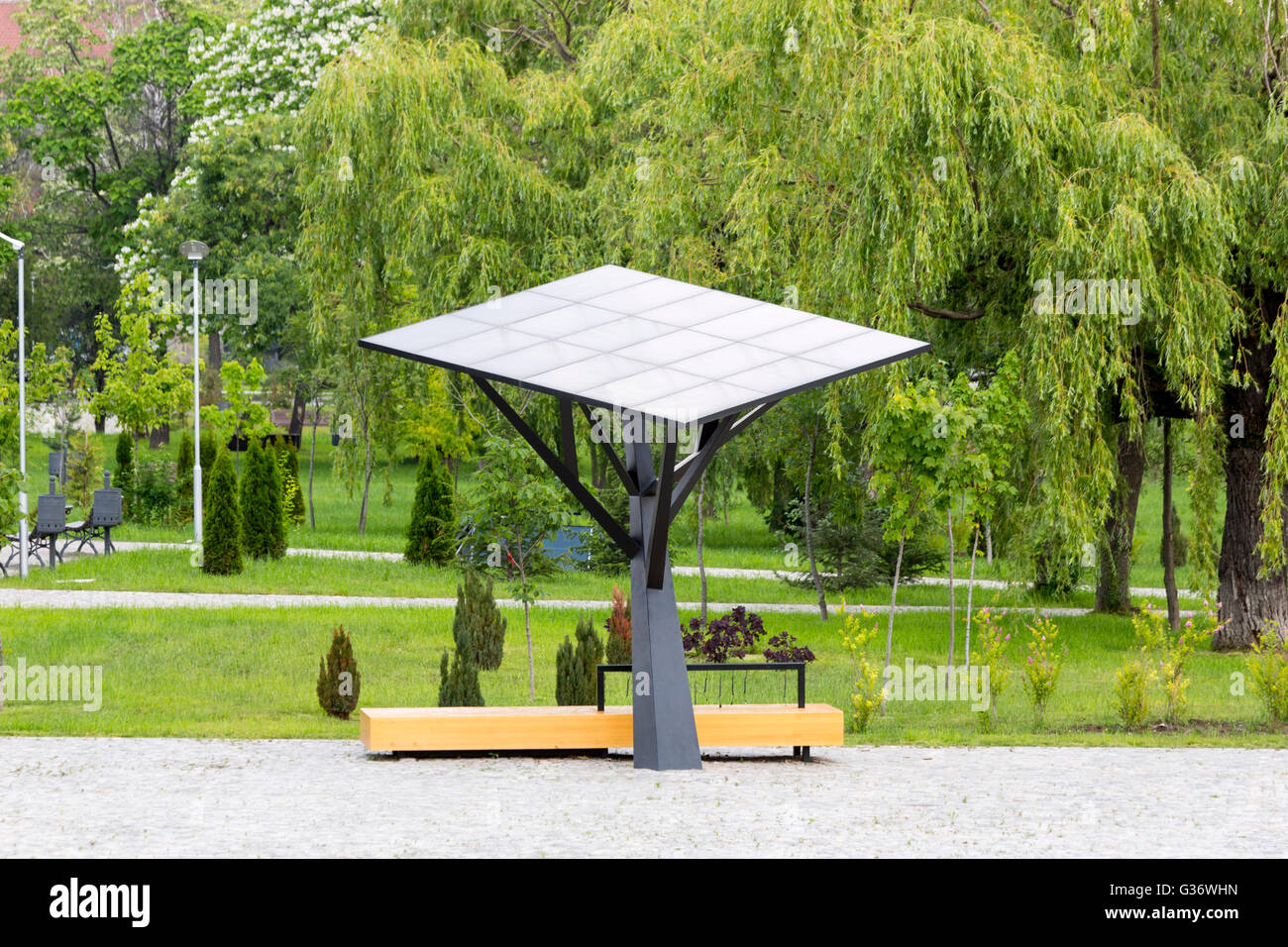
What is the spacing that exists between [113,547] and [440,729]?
16.9m

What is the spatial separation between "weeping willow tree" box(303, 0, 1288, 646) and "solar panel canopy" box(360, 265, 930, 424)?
13.1 feet

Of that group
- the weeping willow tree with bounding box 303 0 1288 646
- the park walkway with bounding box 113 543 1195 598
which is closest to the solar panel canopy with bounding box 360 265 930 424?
the weeping willow tree with bounding box 303 0 1288 646

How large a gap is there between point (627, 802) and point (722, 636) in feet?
19.7

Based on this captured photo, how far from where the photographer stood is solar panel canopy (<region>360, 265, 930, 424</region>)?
10234 millimetres

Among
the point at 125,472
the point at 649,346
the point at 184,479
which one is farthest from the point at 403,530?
the point at 649,346

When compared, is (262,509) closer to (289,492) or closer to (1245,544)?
(289,492)

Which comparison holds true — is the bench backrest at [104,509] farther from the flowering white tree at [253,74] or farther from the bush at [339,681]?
the bush at [339,681]

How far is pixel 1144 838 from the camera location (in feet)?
28.4

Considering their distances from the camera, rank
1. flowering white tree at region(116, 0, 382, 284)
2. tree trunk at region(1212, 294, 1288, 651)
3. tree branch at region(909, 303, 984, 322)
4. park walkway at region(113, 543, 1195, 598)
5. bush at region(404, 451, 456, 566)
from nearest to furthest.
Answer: tree branch at region(909, 303, 984, 322) < tree trunk at region(1212, 294, 1288, 651) < bush at region(404, 451, 456, 566) < park walkway at region(113, 543, 1195, 598) < flowering white tree at region(116, 0, 382, 284)

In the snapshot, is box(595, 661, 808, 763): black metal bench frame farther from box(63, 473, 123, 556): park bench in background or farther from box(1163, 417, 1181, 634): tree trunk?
box(63, 473, 123, 556): park bench in background

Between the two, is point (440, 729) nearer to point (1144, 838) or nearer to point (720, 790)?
point (720, 790)

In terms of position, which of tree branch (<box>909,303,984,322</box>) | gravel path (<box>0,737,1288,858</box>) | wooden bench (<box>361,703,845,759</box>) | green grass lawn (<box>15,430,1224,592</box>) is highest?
tree branch (<box>909,303,984,322</box>)

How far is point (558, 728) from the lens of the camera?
38.1 feet

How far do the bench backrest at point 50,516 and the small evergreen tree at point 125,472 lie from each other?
246 inches
